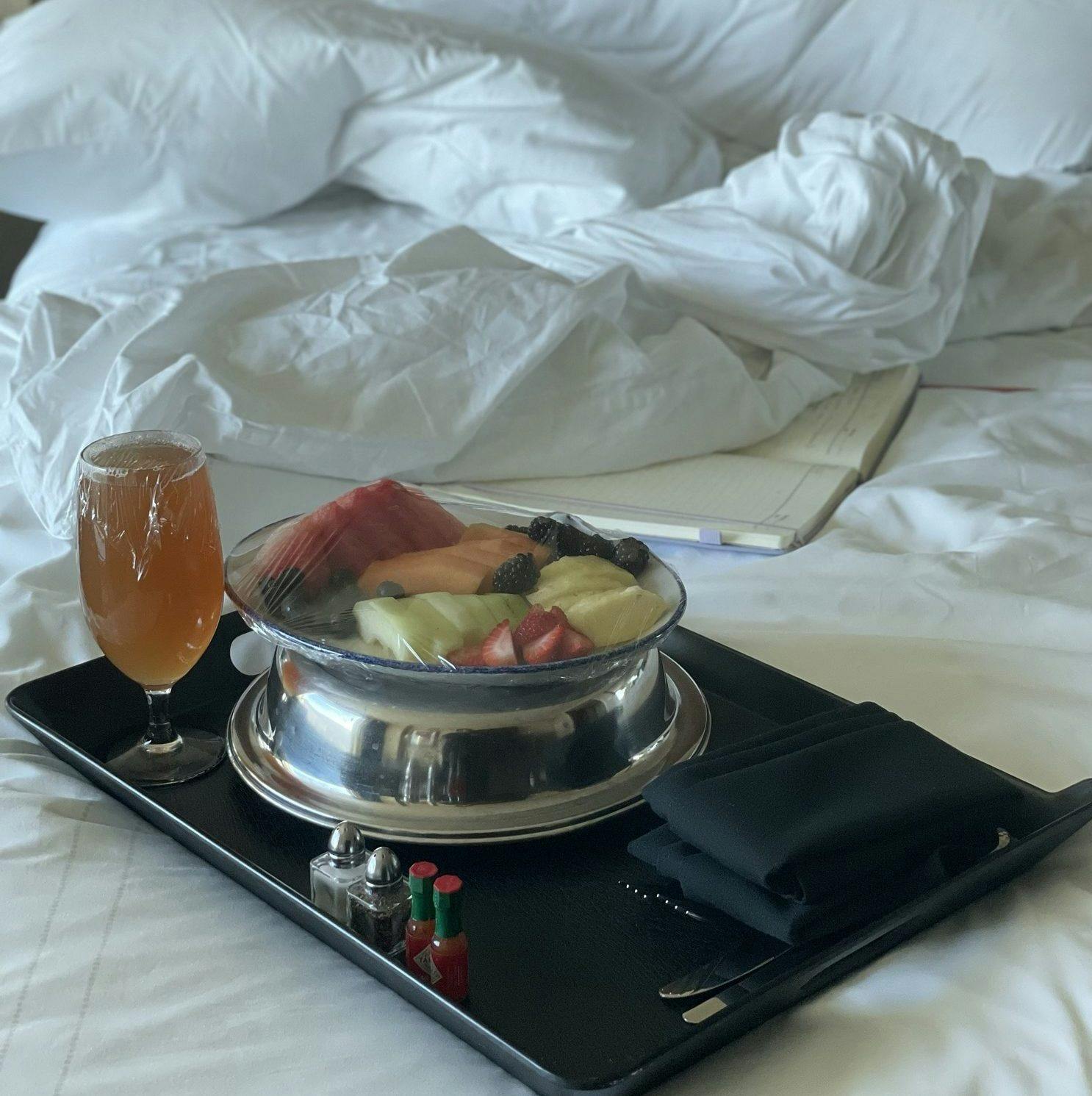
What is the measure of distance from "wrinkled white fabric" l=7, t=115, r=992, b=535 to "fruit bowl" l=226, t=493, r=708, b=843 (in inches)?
11.7

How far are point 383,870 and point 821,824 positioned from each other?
14cm

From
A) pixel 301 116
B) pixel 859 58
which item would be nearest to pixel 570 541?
pixel 301 116

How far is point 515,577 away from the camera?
48cm

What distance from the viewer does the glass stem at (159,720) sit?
0.53 meters

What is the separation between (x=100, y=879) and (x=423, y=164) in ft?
3.24

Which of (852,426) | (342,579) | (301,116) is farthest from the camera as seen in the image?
(301,116)

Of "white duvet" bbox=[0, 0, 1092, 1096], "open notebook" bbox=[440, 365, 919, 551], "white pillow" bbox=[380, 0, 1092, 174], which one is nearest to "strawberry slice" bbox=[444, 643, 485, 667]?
"white duvet" bbox=[0, 0, 1092, 1096]

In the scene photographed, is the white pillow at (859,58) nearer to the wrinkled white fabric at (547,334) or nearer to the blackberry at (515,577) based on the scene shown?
the wrinkled white fabric at (547,334)

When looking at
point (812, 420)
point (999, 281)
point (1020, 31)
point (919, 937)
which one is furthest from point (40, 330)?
point (1020, 31)

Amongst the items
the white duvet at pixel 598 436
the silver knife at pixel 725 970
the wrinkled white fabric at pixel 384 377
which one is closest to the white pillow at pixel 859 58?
the white duvet at pixel 598 436

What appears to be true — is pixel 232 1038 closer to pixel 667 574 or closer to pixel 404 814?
pixel 404 814

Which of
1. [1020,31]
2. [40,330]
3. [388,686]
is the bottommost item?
[40,330]

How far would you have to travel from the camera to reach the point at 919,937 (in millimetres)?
427

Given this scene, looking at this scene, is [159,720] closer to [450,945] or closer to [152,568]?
[152,568]
